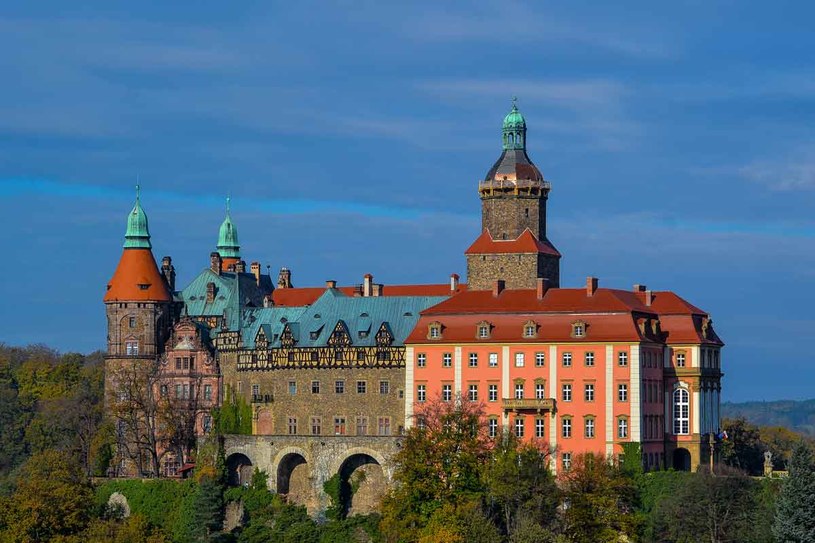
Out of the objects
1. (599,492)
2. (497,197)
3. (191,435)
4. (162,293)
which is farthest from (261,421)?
(599,492)

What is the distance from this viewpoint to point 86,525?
331 feet

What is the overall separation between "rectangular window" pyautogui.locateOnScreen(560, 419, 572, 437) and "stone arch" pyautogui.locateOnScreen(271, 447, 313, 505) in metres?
14.2

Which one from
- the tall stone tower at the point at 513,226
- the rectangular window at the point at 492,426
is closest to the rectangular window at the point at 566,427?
the rectangular window at the point at 492,426

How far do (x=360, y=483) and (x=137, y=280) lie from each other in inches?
850

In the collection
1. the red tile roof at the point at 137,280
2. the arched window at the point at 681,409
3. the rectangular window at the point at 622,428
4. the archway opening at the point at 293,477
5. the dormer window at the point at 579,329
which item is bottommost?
the archway opening at the point at 293,477

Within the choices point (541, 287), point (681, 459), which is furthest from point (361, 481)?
point (681, 459)

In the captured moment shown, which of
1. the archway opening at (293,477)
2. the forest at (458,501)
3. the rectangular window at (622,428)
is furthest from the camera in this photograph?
the archway opening at (293,477)

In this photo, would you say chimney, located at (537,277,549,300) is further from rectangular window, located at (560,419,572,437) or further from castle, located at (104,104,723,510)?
rectangular window, located at (560,419,572,437)

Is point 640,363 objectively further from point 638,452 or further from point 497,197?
point 497,197

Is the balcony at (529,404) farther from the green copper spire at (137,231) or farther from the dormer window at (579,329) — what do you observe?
the green copper spire at (137,231)

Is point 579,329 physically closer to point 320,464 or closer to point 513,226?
point 513,226

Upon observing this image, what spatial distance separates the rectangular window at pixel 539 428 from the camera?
100 m

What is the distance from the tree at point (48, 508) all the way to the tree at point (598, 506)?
25939 millimetres

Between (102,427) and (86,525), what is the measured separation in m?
15.1
